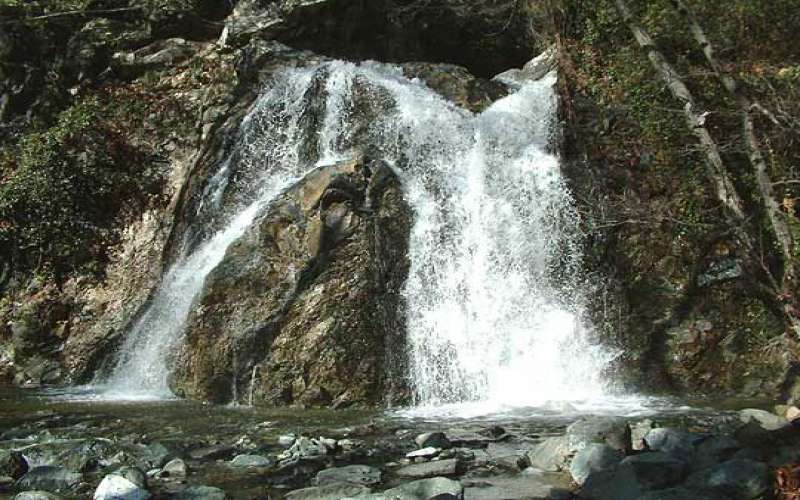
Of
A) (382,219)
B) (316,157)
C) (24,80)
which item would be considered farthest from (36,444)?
(24,80)

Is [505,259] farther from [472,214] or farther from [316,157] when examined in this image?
[316,157]

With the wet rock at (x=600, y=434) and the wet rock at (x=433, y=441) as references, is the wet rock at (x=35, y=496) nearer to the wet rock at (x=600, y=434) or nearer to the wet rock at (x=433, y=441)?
the wet rock at (x=433, y=441)

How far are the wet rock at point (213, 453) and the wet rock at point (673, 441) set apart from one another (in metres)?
3.86

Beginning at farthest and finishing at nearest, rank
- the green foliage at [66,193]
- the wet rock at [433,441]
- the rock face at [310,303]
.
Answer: the green foliage at [66,193] < the rock face at [310,303] < the wet rock at [433,441]

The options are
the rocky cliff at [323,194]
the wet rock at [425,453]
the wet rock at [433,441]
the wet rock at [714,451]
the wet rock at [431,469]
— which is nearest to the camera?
the wet rock at [714,451]

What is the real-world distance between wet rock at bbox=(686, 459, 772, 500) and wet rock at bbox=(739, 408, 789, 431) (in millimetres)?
1609

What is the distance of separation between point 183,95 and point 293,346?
969 centimetres

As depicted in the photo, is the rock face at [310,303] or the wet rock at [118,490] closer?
the wet rock at [118,490]

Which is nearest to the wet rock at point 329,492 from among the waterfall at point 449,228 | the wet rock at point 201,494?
the wet rock at point 201,494

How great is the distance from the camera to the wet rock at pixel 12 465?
6117 millimetres

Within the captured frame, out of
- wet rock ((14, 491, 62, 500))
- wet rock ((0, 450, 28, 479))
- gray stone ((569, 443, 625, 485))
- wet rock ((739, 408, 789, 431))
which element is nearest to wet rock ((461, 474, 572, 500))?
gray stone ((569, 443, 625, 485))

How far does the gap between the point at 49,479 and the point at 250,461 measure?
163cm

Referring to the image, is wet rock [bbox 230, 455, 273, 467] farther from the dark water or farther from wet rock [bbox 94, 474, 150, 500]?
wet rock [bbox 94, 474, 150, 500]

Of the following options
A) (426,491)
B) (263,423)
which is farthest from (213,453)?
(426,491)
